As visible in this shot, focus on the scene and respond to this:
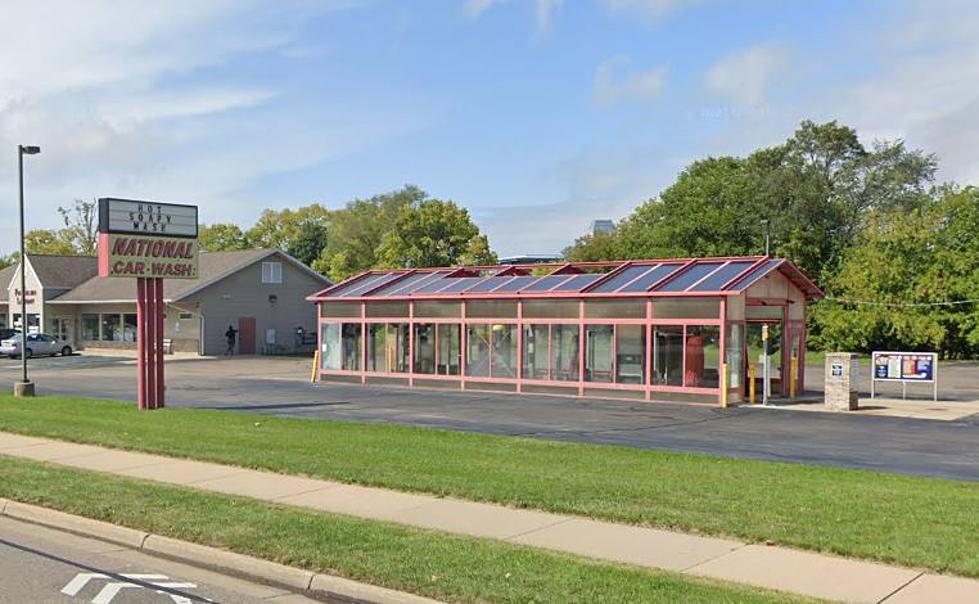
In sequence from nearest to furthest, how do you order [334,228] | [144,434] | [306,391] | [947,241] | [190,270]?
[144,434] < [190,270] < [306,391] < [947,241] < [334,228]

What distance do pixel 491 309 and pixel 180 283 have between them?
3198cm

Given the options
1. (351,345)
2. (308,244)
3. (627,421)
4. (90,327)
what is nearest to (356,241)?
(308,244)

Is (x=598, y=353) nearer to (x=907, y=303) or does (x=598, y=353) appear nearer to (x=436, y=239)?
(x=907, y=303)

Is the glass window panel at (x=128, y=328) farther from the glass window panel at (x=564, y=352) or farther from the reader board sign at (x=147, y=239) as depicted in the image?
the reader board sign at (x=147, y=239)

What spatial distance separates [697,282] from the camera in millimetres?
24828

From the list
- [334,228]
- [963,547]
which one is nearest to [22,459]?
[963,547]

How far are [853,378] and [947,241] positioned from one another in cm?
3641

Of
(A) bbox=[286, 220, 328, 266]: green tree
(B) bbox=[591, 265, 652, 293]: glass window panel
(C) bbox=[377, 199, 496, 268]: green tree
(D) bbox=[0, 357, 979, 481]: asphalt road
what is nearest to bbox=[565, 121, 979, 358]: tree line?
(C) bbox=[377, 199, 496, 268]: green tree

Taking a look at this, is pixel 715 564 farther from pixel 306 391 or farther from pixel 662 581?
pixel 306 391

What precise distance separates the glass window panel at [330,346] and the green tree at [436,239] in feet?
117

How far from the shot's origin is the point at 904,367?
79.4ft

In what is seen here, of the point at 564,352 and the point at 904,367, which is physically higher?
the point at 564,352

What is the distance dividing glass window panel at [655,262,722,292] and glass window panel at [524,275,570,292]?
13.3 ft

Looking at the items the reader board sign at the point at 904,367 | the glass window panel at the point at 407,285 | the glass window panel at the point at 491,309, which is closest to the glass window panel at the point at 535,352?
the glass window panel at the point at 491,309
